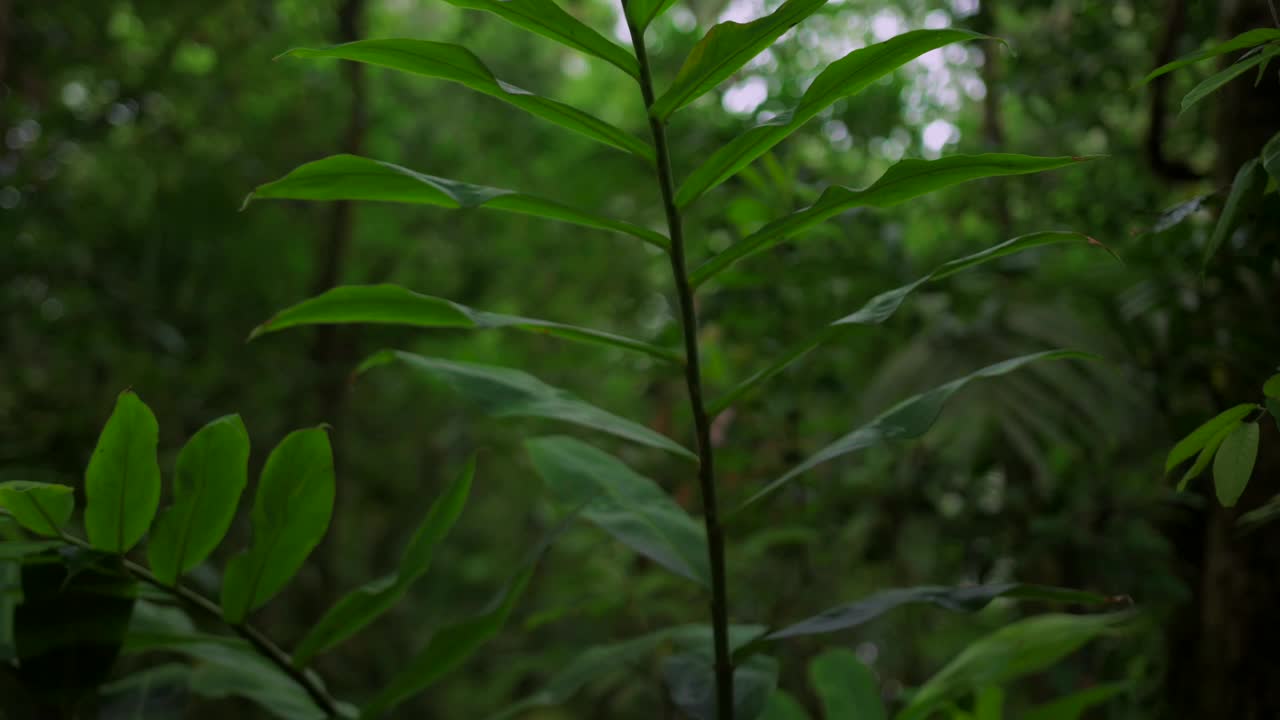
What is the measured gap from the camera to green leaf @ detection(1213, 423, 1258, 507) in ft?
1.57

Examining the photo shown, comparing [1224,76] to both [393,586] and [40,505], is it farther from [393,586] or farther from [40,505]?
[40,505]

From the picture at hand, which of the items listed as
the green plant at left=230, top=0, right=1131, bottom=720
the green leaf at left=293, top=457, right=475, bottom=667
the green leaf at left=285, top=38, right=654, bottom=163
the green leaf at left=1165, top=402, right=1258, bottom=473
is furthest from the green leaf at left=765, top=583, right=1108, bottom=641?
the green leaf at left=285, top=38, right=654, bottom=163

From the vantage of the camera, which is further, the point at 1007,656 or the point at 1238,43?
the point at 1007,656

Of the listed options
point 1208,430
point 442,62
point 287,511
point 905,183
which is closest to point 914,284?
point 905,183

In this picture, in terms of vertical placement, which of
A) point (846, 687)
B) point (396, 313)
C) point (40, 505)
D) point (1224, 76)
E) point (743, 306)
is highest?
point (743, 306)

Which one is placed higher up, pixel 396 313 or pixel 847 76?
pixel 847 76

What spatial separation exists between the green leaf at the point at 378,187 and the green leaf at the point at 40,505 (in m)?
0.20

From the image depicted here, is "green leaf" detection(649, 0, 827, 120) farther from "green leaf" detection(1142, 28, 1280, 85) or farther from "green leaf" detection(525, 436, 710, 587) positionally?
"green leaf" detection(525, 436, 710, 587)

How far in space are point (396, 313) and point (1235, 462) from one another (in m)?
0.45

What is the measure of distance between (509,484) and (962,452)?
3430mm

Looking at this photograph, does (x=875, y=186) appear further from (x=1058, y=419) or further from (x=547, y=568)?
(x=547, y=568)

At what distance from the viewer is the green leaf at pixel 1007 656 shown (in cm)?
68

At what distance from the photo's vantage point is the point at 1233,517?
2.89 ft

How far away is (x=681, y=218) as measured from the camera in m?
0.60
